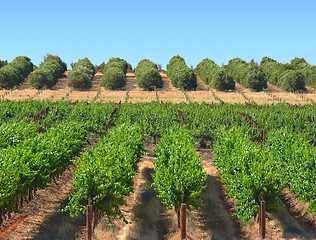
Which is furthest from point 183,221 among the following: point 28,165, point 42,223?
point 28,165

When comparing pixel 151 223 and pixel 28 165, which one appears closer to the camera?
pixel 28 165

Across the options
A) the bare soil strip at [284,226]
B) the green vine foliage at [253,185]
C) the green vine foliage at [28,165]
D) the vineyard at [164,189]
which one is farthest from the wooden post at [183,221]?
the green vine foliage at [28,165]

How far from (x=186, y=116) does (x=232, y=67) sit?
93.9 m

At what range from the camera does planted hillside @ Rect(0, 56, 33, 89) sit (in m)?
94.7

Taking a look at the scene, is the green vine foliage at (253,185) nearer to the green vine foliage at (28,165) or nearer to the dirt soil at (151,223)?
the dirt soil at (151,223)

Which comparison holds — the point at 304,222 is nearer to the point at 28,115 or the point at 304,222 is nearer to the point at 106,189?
the point at 106,189

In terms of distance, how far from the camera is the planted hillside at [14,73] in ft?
311

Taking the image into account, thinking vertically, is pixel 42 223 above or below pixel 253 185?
below

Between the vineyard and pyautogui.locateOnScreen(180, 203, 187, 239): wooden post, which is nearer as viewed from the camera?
the vineyard

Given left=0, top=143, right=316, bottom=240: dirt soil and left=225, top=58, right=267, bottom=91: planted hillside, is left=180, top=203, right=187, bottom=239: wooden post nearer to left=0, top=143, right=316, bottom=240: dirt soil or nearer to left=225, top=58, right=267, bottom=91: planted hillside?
left=0, top=143, right=316, bottom=240: dirt soil

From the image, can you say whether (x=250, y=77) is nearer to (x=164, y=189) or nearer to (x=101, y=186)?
(x=164, y=189)

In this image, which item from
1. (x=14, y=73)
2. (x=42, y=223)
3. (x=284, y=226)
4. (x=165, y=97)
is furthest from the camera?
(x=14, y=73)

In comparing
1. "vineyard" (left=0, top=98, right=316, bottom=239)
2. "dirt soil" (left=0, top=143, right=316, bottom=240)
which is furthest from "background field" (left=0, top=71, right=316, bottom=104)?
"dirt soil" (left=0, top=143, right=316, bottom=240)

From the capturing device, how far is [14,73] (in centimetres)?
9838
